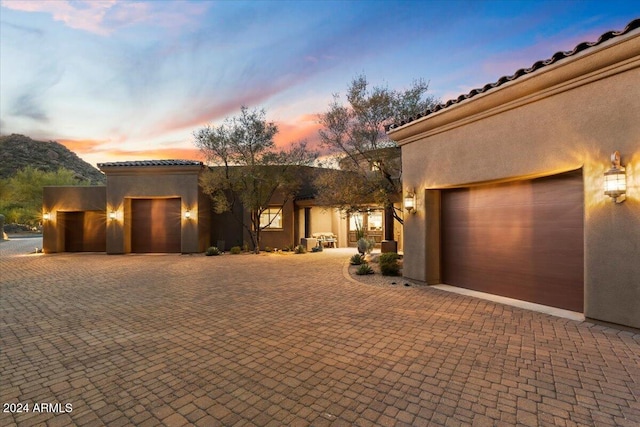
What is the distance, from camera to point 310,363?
3480 mm

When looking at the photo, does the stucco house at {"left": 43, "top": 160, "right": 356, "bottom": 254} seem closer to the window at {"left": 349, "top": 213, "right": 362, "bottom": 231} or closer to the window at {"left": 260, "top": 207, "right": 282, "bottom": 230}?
the window at {"left": 260, "top": 207, "right": 282, "bottom": 230}

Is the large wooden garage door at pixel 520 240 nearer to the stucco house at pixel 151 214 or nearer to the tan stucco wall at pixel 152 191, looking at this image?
the stucco house at pixel 151 214

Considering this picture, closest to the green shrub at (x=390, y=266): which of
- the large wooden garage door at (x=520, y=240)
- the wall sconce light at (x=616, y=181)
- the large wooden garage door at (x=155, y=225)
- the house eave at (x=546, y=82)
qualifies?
the large wooden garage door at (x=520, y=240)

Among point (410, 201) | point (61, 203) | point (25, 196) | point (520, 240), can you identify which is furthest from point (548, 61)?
point (25, 196)

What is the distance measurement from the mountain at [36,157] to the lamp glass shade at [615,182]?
67.5 m

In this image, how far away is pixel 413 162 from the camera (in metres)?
7.99

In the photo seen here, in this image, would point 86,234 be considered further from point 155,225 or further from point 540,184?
point 540,184

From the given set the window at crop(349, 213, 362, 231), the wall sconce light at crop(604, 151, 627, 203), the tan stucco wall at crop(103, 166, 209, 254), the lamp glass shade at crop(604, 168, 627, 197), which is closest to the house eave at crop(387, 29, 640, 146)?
the wall sconce light at crop(604, 151, 627, 203)

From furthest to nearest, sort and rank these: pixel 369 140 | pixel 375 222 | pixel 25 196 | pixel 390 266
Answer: pixel 25 196 < pixel 375 222 < pixel 369 140 < pixel 390 266

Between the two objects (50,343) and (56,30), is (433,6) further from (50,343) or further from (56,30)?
(56,30)

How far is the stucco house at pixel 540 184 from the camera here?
4.33 metres

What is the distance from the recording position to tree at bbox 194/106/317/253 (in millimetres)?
15648

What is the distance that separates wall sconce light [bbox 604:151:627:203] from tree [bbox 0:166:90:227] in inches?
1700

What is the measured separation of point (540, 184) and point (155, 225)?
1790 centimetres
